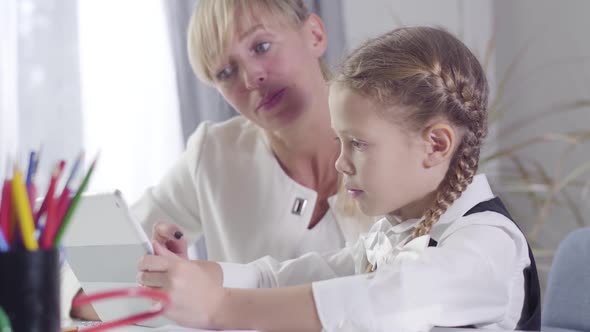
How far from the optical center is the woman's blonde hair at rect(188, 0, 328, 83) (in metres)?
1.62

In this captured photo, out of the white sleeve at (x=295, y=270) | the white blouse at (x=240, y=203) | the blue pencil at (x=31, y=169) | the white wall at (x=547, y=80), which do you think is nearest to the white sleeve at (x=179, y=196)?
the white blouse at (x=240, y=203)

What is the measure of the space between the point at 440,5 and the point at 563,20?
462 mm

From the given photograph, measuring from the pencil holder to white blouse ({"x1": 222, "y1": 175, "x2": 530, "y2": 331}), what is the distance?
0.34 meters

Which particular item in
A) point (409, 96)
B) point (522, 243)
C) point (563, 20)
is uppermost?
point (409, 96)

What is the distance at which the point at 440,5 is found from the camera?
10.9ft

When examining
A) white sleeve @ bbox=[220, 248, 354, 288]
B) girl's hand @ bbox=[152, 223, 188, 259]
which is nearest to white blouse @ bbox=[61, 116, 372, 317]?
white sleeve @ bbox=[220, 248, 354, 288]

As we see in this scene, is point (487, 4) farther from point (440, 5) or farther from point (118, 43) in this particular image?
point (118, 43)

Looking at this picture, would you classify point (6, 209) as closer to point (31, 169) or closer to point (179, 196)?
point (31, 169)

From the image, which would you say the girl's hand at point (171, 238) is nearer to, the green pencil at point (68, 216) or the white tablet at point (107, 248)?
the white tablet at point (107, 248)

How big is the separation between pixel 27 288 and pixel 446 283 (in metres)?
0.44

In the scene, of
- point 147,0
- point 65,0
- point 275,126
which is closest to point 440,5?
point 147,0

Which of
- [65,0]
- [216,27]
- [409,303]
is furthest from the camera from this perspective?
[65,0]

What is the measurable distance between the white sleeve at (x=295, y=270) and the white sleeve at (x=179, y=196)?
1.80ft

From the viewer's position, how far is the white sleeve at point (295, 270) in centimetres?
123
